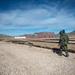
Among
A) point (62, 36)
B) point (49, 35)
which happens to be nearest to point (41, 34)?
point (49, 35)

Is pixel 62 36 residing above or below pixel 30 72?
above

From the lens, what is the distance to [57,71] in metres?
8.84

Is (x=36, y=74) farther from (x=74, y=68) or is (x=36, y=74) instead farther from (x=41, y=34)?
(x=41, y=34)

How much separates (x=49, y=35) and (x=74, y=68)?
112 metres

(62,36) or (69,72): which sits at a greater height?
(62,36)

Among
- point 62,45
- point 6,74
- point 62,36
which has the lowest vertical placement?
point 6,74

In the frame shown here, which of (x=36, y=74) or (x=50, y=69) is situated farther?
(x=50, y=69)

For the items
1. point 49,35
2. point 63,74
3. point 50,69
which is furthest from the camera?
point 49,35

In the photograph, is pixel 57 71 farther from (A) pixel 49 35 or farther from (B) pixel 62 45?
(A) pixel 49 35

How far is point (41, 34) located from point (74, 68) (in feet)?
370

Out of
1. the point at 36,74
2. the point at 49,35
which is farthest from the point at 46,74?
the point at 49,35

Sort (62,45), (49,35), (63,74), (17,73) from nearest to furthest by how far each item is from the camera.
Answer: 1. (63,74)
2. (17,73)
3. (62,45)
4. (49,35)

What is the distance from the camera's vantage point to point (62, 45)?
13.8 metres

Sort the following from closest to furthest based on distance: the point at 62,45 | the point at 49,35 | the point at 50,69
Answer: the point at 50,69, the point at 62,45, the point at 49,35
